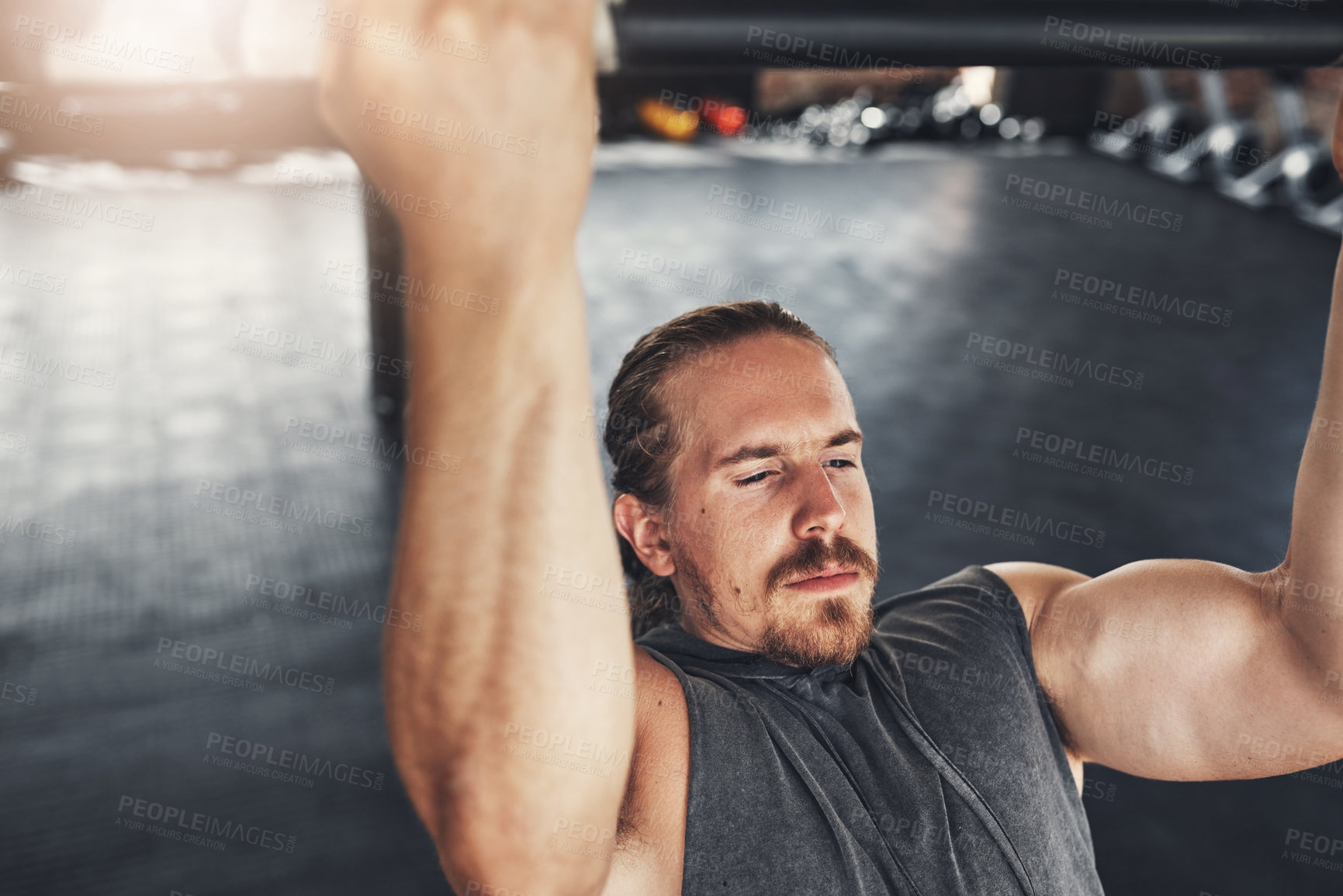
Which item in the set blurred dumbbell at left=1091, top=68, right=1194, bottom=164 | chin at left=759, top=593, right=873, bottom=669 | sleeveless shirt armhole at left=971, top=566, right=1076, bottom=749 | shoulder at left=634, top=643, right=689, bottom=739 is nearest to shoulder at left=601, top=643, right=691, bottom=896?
shoulder at left=634, top=643, right=689, bottom=739

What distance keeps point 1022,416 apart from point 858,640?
343 centimetres

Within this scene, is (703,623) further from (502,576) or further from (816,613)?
(502,576)

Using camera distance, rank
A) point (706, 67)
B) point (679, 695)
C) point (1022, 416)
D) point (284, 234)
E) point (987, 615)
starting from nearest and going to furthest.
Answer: point (706, 67)
point (679, 695)
point (987, 615)
point (1022, 416)
point (284, 234)

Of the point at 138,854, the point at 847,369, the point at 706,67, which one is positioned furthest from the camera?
the point at 847,369

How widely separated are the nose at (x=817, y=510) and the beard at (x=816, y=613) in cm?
1

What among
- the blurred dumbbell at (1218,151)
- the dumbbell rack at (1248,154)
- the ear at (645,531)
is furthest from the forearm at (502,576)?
the blurred dumbbell at (1218,151)

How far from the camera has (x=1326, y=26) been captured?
60 centimetres

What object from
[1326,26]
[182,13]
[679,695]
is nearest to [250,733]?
[679,695]

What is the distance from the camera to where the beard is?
40.2 inches

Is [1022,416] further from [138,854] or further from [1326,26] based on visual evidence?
[1326,26]

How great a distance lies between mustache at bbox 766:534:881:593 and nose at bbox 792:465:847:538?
0.04 feet

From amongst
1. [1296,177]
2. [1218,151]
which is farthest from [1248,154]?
[1296,177]

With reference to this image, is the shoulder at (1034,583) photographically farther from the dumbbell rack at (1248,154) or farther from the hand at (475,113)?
the dumbbell rack at (1248,154)

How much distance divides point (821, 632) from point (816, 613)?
0.07 ft
